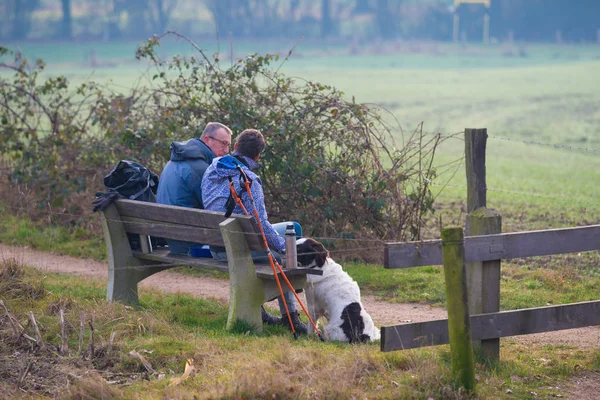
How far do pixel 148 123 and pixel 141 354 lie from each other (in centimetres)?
637

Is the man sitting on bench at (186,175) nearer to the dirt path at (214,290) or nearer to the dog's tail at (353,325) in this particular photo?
the dirt path at (214,290)

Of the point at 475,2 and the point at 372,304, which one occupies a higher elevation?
the point at 475,2

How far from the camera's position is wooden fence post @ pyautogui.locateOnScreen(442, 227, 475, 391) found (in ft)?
16.0

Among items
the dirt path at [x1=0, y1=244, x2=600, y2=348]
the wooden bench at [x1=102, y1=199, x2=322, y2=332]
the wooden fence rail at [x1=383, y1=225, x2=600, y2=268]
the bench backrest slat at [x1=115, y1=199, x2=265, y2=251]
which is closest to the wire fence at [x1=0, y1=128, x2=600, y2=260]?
the dirt path at [x1=0, y1=244, x2=600, y2=348]

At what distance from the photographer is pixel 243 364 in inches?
207

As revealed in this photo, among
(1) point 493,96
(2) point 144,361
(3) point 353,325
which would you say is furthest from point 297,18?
(2) point 144,361

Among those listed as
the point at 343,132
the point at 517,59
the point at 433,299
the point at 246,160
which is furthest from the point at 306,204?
the point at 517,59

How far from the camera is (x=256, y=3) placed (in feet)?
296

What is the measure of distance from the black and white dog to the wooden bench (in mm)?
137

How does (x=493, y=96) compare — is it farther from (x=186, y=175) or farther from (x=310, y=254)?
(x=310, y=254)

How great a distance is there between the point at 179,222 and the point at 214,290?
219 centimetres

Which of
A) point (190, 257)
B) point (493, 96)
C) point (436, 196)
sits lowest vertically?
point (493, 96)

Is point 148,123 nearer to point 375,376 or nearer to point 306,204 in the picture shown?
point 306,204

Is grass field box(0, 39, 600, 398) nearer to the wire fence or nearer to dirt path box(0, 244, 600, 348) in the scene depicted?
the wire fence
